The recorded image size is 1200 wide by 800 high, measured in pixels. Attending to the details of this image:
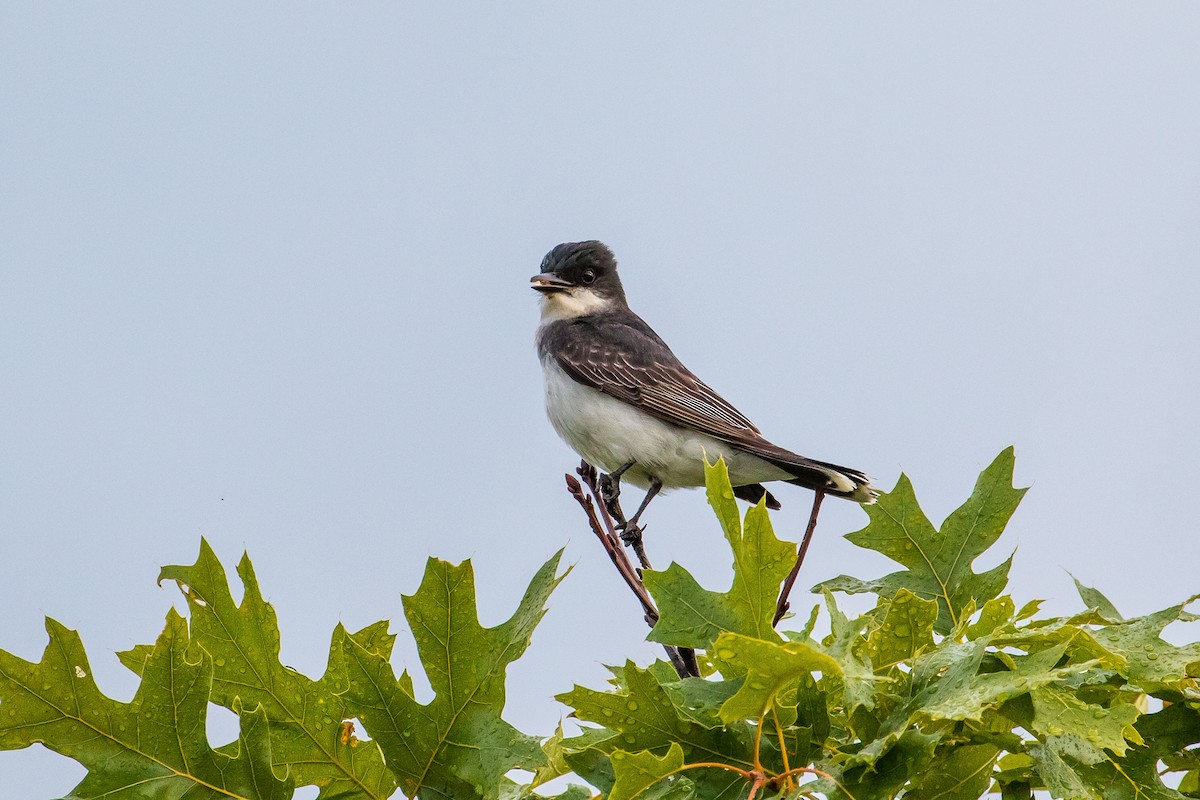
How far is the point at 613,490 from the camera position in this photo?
20.5 ft

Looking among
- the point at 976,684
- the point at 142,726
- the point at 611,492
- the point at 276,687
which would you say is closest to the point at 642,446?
the point at 611,492

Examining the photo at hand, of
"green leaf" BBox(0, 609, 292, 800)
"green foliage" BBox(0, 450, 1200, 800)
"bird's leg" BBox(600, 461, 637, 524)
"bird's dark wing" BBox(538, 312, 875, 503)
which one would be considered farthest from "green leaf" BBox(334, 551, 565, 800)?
"bird's dark wing" BBox(538, 312, 875, 503)

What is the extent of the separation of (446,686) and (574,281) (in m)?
6.75

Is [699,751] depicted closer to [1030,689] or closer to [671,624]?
[671,624]

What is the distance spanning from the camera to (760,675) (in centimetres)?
211

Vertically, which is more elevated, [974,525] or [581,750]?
[974,525]

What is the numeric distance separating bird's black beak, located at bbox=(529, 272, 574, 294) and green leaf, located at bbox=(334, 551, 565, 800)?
6.31 m

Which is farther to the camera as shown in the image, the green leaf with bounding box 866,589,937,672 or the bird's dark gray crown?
the bird's dark gray crown

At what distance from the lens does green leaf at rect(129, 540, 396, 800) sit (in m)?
2.70

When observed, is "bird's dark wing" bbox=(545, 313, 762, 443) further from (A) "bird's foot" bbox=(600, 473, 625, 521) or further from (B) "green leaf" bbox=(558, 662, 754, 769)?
(B) "green leaf" bbox=(558, 662, 754, 769)

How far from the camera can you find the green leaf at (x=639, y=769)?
84.8 inches

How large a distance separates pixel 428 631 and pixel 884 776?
1.01 meters

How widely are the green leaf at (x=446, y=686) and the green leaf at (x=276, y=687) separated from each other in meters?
0.05

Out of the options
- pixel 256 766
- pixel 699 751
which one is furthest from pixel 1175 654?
pixel 256 766
